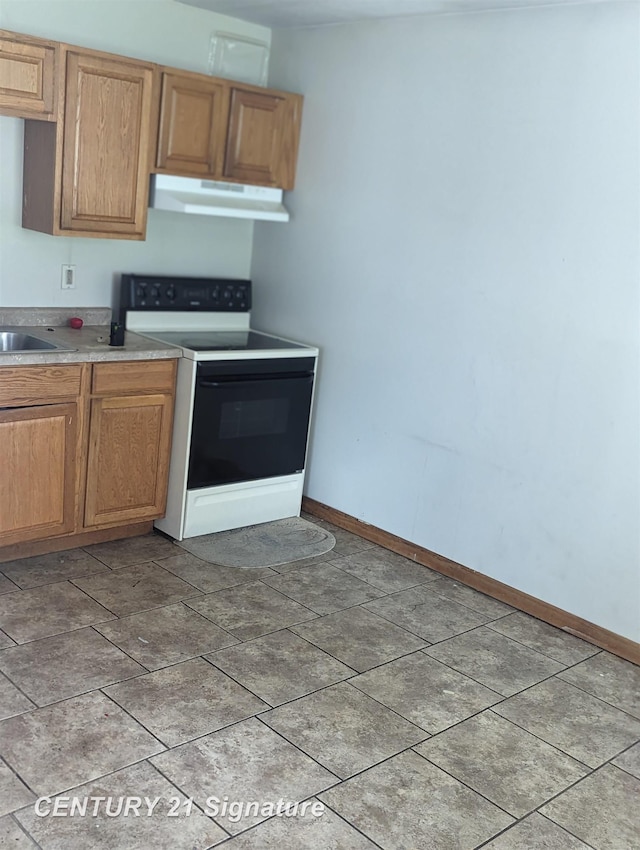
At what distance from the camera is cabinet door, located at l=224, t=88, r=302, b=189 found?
4.04 meters

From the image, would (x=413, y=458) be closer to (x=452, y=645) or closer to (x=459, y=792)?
(x=452, y=645)

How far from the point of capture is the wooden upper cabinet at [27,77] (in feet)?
10.5

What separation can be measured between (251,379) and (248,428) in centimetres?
24

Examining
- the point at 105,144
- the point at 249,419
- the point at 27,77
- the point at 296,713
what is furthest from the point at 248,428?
the point at 27,77

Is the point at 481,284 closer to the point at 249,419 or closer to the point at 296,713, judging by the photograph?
the point at 249,419

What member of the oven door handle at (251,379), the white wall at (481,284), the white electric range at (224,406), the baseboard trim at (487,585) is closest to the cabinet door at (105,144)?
the white electric range at (224,406)

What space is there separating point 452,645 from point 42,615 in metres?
1.53

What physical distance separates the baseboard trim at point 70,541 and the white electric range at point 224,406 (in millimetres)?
121

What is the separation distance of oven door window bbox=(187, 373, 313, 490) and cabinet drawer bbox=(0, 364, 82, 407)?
1.86ft

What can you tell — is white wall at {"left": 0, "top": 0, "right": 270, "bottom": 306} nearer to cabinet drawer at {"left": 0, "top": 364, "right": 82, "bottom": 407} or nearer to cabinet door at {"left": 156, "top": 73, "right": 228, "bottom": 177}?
cabinet door at {"left": 156, "top": 73, "right": 228, "bottom": 177}

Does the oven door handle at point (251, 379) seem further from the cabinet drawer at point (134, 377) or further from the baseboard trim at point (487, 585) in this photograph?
the baseboard trim at point (487, 585)

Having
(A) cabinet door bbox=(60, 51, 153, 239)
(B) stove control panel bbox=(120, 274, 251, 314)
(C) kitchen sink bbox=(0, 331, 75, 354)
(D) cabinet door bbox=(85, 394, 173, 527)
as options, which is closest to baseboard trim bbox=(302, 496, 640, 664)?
(D) cabinet door bbox=(85, 394, 173, 527)

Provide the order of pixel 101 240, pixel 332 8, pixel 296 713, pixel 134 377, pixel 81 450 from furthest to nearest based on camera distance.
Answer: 1. pixel 101 240
2. pixel 332 8
3. pixel 134 377
4. pixel 81 450
5. pixel 296 713

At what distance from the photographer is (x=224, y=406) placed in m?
3.87
